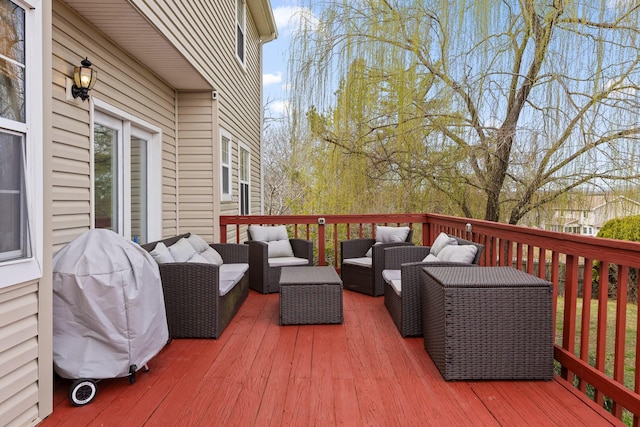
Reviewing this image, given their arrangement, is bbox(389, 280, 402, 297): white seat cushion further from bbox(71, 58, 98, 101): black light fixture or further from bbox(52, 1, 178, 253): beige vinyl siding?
bbox(71, 58, 98, 101): black light fixture

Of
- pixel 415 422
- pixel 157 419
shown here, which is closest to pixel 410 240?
pixel 415 422

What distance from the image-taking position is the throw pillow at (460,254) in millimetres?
3430

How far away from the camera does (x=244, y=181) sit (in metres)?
7.87

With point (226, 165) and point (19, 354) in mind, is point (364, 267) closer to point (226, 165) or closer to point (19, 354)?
point (226, 165)

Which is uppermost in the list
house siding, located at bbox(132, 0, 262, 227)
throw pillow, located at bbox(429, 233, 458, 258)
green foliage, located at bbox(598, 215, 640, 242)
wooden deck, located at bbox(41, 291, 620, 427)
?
house siding, located at bbox(132, 0, 262, 227)

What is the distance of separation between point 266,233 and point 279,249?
279 mm

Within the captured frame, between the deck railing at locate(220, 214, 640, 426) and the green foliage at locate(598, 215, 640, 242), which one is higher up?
the green foliage at locate(598, 215, 640, 242)

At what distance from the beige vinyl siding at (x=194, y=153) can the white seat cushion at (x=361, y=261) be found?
5.92ft

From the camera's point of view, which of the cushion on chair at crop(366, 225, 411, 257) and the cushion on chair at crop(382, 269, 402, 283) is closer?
the cushion on chair at crop(382, 269, 402, 283)

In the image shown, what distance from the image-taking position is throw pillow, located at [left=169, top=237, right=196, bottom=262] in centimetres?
369

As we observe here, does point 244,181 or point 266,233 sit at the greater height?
point 244,181

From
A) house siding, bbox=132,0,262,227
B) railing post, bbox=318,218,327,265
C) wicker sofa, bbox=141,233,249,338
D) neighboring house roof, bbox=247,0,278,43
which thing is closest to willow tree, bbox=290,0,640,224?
house siding, bbox=132,0,262,227

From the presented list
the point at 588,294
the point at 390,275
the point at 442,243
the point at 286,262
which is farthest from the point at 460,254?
the point at 286,262

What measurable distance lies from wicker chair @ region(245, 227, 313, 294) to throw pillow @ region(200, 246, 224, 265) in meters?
0.49
